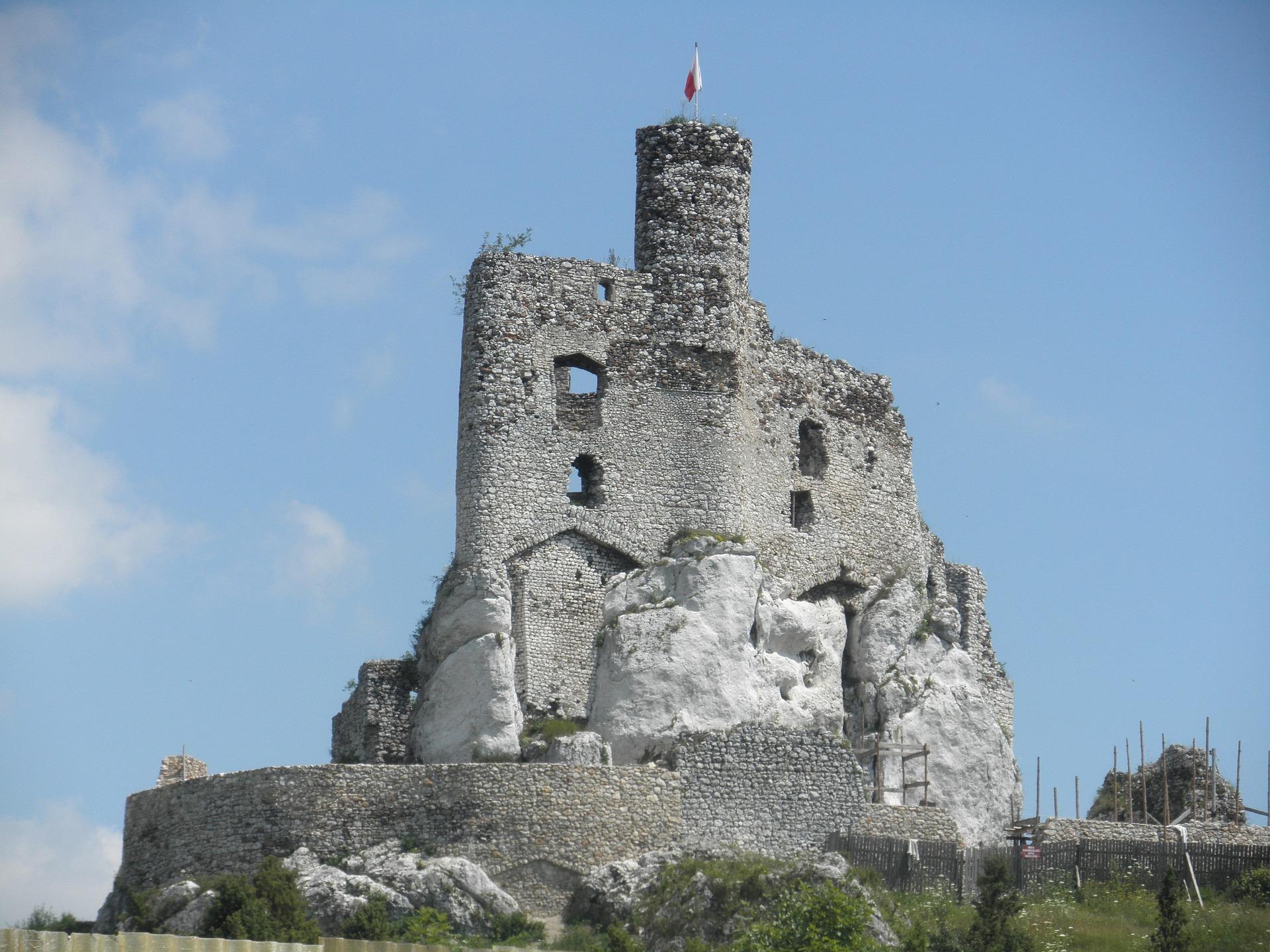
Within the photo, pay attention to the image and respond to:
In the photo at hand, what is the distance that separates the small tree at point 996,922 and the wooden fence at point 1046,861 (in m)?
2.76

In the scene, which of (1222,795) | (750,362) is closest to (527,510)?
(750,362)

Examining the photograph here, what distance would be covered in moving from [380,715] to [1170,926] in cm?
1753

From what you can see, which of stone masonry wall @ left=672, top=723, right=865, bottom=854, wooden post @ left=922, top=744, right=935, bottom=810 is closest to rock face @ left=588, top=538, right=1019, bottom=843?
wooden post @ left=922, top=744, right=935, bottom=810

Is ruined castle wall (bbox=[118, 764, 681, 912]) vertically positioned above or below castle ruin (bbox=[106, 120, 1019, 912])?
below

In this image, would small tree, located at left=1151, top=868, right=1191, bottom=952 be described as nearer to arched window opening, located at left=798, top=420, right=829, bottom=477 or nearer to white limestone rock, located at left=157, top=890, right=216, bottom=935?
white limestone rock, located at left=157, top=890, right=216, bottom=935

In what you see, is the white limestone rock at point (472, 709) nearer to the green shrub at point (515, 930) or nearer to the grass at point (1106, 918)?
the green shrub at point (515, 930)

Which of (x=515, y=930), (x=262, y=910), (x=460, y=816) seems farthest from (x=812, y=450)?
(x=262, y=910)

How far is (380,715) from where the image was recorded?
47.1 meters

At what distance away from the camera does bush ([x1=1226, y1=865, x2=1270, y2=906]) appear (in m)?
40.7

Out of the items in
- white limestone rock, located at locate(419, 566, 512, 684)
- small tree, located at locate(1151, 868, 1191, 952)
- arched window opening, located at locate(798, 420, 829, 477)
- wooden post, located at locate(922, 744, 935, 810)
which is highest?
arched window opening, located at locate(798, 420, 829, 477)

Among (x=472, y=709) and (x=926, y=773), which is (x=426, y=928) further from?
(x=926, y=773)

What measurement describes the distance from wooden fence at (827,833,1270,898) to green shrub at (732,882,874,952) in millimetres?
4597

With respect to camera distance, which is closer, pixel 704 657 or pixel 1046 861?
pixel 1046 861

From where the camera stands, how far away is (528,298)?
1930 inches
